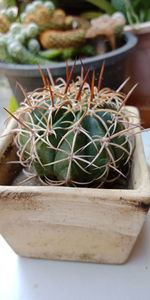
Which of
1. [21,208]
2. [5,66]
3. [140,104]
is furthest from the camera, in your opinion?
[140,104]

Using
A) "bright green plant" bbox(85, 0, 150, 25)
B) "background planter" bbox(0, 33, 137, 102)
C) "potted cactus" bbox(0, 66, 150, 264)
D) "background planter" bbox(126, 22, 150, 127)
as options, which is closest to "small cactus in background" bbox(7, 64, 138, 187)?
"potted cactus" bbox(0, 66, 150, 264)

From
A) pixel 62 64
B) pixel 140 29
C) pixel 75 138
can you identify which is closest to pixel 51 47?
pixel 62 64

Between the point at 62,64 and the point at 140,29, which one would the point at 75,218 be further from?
the point at 140,29

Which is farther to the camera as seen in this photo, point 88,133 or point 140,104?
point 140,104

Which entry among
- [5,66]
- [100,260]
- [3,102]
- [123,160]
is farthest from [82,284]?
[3,102]

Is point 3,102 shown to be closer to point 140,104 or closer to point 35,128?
point 140,104

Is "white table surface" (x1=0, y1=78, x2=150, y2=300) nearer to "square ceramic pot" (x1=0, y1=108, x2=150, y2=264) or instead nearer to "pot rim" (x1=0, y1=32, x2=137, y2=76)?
"square ceramic pot" (x1=0, y1=108, x2=150, y2=264)

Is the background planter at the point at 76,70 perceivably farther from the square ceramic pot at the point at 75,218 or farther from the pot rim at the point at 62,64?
the square ceramic pot at the point at 75,218

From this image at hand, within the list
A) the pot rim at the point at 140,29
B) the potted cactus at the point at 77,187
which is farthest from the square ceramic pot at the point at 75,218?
the pot rim at the point at 140,29
